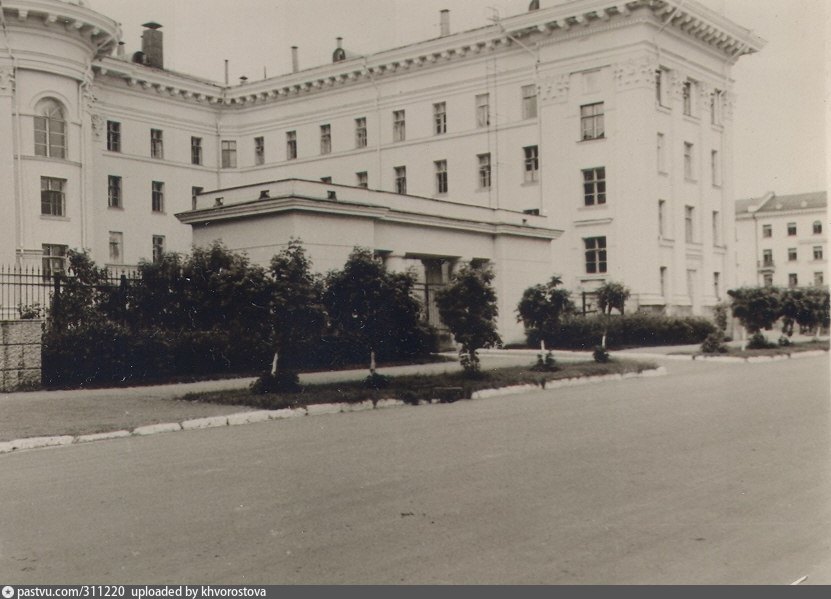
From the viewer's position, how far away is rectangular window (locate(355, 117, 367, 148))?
50.1 m

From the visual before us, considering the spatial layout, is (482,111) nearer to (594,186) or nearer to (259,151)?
(594,186)

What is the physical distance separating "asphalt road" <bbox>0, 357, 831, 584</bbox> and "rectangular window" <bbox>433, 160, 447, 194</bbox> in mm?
35263

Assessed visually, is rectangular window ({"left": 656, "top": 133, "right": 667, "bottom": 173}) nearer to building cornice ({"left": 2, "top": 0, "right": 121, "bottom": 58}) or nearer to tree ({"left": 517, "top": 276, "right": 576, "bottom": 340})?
tree ({"left": 517, "top": 276, "right": 576, "bottom": 340})

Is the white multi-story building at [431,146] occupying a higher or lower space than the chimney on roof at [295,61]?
lower

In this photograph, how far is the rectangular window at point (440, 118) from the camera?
46844 mm

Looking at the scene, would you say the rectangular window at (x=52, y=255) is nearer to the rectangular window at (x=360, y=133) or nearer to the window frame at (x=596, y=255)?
the rectangular window at (x=360, y=133)

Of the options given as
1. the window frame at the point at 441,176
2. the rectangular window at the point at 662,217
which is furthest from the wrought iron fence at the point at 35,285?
the rectangular window at the point at 662,217

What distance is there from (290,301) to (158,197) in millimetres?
35388

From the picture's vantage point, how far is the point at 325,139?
5175cm

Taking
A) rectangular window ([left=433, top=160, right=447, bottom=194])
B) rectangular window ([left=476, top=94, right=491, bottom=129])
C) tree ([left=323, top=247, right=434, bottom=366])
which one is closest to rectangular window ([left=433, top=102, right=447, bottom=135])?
rectangular window ([left=433, top=160, right=447, bottom=194])

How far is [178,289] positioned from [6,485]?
1224 cm

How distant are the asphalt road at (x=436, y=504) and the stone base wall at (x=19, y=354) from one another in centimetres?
646
